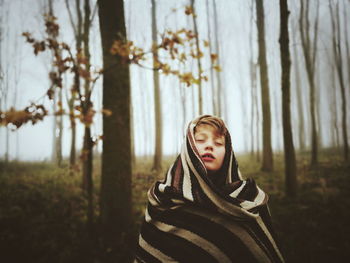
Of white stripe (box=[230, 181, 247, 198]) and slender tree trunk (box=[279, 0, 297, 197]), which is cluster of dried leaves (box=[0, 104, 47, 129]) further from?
slender tree trunk (box=[279, 0, 297, 197])

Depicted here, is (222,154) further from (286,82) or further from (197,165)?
(286,82)

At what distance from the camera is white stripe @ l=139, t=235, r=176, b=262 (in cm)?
137

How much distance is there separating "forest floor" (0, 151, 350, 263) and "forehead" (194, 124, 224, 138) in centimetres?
314

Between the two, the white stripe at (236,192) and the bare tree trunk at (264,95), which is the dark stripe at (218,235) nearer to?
the white stripe at (236,192)

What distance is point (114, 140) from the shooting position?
10.7 ft

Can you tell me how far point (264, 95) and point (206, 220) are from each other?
9.00 m

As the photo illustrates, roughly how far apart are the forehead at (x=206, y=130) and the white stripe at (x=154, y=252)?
93 centimetres

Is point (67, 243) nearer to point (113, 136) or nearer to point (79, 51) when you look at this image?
point (113, 136)

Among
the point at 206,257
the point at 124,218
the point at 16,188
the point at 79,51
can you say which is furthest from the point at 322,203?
the point at 16,188

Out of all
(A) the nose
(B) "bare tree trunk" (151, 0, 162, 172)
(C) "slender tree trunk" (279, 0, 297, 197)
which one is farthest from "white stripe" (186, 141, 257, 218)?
(B) "bare tree trunk" (151, 0, 162, 172)

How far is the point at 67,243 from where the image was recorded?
145 inches

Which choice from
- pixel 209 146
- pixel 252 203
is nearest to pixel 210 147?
pixel 209 146

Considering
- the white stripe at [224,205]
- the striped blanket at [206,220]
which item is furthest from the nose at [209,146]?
the white stripe at [224,205]

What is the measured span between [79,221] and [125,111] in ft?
9.58
